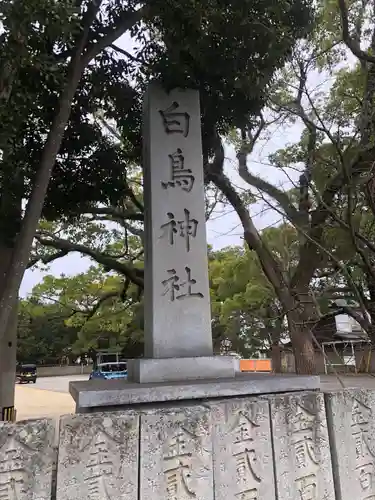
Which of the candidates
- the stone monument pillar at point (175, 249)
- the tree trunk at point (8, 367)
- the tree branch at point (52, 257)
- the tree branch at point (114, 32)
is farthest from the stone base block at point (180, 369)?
the tree branch at point (52, 257)

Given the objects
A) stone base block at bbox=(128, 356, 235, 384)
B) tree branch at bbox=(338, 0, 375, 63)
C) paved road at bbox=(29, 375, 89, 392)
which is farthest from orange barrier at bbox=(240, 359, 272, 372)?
stone base block at bbox=(128, 356, 235, 384)

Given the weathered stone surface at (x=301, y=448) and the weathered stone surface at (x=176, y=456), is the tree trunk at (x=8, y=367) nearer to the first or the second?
the weathered stone surface at (x=176, y=456)

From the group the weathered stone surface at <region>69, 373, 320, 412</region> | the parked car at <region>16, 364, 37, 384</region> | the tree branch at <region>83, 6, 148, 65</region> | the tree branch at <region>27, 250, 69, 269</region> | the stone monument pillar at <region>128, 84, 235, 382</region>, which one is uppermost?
the tree branch at <region>83, 6, 148, 65</region>

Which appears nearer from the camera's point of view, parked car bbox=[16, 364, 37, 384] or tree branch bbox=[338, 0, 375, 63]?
tree branch bbox=[338, 0, 375, 63]

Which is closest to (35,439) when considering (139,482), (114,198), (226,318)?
(139,482)

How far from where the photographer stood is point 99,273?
74.2 feet

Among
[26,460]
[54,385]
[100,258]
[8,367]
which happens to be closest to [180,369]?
[26,460]

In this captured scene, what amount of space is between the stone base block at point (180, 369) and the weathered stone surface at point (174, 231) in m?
0.21

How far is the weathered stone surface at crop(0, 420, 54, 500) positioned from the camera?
1.97 meters

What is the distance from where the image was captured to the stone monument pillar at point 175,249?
3352 millimetres

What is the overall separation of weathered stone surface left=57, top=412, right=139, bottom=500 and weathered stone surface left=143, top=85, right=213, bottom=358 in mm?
1259

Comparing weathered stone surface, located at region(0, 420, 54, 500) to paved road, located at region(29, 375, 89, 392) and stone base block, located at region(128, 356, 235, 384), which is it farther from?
paved road, located at region(29, 375, 89, 392)

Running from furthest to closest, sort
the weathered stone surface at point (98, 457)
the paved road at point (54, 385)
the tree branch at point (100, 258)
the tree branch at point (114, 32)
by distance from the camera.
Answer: the paved road at point (54, 385), the tree branch at point (100, 258), the tree branch at point (114, 32), the weathered stone surface at point (98, 457)

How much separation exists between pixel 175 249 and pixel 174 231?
17cm
